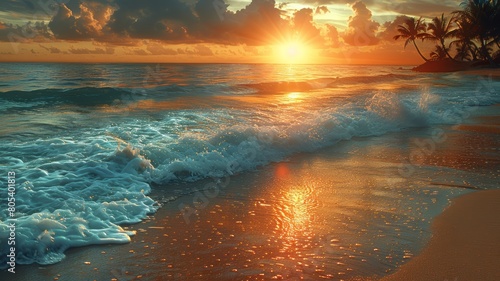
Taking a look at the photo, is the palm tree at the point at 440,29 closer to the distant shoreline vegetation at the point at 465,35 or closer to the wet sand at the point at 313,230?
the distant shoreline vegetation at the point at 465,35

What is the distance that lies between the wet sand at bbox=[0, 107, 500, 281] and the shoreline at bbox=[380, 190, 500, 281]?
12mm

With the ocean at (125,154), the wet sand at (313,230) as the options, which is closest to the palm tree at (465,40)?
the ocean at (125,154)

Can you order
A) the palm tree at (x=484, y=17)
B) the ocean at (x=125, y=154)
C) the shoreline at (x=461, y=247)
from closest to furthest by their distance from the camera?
the shoreline at (x=461, y=247) → the ocean at (x=125, y=154) → the palm tree at (x=484, y=17)

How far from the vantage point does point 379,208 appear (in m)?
5.39

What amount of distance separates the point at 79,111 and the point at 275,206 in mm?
12869

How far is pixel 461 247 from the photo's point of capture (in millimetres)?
4250

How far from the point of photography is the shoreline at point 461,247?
369 centimetres

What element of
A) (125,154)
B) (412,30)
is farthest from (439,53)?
(125,154)

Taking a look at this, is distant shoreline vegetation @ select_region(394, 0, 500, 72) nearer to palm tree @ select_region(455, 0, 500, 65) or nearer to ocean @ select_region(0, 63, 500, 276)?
palm tree @ select_region(455, 0, 500, 65)

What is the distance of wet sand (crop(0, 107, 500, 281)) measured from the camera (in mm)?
3764

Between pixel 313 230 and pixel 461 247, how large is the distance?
1487 millimetres

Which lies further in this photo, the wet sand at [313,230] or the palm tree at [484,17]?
the palm tree at [484,17]

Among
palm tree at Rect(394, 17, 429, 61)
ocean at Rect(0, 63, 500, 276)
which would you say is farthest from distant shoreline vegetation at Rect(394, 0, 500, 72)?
ocean at Rect(0, 63, 500, 276)

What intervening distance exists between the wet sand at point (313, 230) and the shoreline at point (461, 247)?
0.01 m
